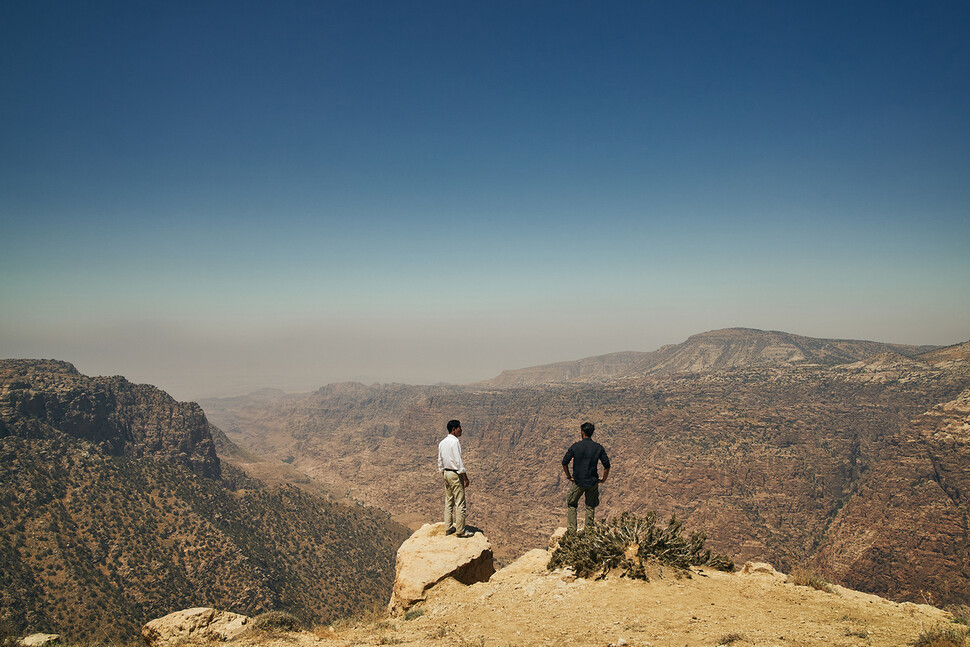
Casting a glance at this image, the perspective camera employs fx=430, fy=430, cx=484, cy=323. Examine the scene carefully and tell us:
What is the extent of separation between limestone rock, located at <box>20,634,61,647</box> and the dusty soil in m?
4.62

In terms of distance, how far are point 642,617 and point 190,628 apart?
28.1ft

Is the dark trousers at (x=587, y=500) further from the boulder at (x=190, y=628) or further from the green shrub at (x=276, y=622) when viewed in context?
the boulder at (x=190, y=628)

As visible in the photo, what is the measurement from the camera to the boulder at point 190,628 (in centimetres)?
821

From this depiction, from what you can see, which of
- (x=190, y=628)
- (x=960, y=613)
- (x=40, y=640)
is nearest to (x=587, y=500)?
(x=960, y=613)

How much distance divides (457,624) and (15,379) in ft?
401

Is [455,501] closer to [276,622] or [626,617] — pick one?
[276,622]

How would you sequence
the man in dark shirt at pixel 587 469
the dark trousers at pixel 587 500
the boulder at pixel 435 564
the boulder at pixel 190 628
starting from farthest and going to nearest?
the dark trousers at pixel 587 500 < the man in dark shirt at pixel 587 469 < the boulder at pixel 435 564 < the boulder at pixel 190 628

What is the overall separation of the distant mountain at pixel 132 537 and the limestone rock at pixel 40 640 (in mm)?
38014

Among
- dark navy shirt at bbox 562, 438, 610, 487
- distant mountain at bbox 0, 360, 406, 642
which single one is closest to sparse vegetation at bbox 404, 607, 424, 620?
dark navy shirt at bbox 562, 438, 610, 487

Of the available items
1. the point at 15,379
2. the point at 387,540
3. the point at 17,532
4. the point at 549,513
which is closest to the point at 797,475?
the point at 549,513

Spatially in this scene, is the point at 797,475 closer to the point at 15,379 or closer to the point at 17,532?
the point at 17,532

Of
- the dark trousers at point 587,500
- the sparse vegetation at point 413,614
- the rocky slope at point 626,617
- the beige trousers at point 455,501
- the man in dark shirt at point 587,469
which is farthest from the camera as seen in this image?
the beige trousers at point 455,501

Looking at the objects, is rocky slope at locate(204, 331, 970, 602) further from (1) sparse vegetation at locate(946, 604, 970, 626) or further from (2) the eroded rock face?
(1) sparse vegetation at locate(946, 604, 970, 626)

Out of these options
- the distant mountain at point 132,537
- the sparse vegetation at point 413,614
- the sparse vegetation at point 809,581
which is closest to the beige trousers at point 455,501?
the sparse vegetation at point 413,614
